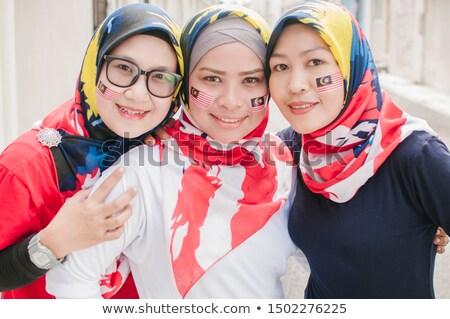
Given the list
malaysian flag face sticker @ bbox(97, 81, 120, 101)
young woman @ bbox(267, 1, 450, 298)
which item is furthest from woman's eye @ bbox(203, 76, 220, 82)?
Result: malaysian flag face sticker @ bbox(97, 81, 120, 101)

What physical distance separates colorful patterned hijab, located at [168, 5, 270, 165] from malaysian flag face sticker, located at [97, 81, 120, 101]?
0.29m

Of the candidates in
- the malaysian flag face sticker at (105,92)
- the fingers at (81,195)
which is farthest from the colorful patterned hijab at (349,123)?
the fingers at (81,195)

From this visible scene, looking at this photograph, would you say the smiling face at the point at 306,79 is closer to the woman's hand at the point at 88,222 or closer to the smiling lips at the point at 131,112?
the smiling lips at the point at 131,112

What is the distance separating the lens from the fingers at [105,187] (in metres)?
1.70

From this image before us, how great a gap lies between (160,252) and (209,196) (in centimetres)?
28

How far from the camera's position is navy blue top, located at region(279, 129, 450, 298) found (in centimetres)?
162

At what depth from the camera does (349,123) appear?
182cm

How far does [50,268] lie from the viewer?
169cm

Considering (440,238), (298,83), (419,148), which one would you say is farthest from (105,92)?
(440,238)

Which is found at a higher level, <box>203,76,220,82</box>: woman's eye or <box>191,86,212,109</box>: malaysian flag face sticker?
<box>203,76,220,82</box>: woman's eye

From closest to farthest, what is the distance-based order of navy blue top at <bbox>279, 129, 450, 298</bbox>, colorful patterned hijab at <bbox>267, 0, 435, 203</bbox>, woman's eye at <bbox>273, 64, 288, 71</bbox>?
navy blue top at <bbox>279, 129, 450, 298</bbox> → colorful patterned hijab at <bbox>267, 0, 435, 203</bbox> → woman's eye at <bbox>273, 64, 288, 71</bbox>

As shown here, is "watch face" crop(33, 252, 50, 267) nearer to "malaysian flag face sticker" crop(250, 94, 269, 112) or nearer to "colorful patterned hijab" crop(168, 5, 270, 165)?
"colorful patterned hijab" crop(168, 5, 270, 165)

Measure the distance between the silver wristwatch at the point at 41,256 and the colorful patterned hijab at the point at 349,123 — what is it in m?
0.97

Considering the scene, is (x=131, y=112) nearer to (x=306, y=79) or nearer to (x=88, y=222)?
(x=88, y=222)
